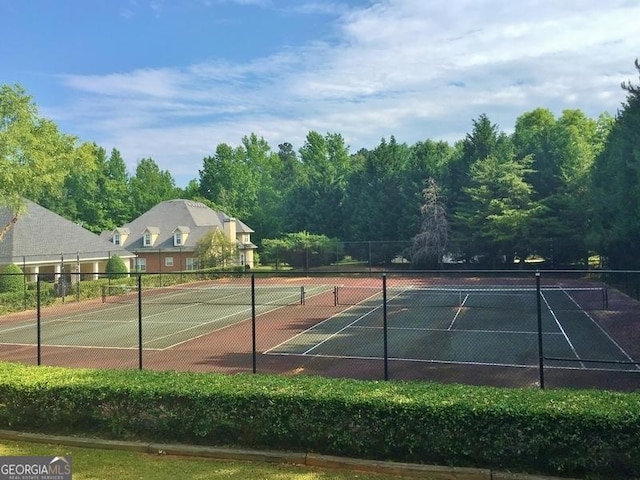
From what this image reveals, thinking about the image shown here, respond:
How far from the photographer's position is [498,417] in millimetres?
6223

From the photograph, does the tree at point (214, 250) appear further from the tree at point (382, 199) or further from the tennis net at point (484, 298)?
the tennis net at point (484, 298)

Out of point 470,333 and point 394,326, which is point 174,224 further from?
point 470,333

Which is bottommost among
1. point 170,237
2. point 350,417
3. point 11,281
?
point 350,417

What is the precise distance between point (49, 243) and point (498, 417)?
39.7 meters

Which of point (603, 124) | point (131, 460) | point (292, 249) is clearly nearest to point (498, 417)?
point (131, 460)

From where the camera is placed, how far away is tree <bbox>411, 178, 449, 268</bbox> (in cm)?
4975

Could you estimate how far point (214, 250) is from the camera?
1955 inches

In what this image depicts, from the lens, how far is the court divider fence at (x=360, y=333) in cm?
1288

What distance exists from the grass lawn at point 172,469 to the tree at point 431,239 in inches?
1739

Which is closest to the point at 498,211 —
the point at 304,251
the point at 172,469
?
the point at 304,251

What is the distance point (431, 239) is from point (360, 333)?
32.1 metres

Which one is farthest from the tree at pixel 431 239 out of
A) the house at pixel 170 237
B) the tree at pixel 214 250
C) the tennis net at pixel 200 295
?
the tree at pixel 214 250

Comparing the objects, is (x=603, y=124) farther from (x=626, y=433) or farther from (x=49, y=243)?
(x=626, y=433)

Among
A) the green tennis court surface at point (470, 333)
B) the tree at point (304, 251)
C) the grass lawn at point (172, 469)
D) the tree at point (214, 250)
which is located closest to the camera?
the grass lawn at point (172, 469)
